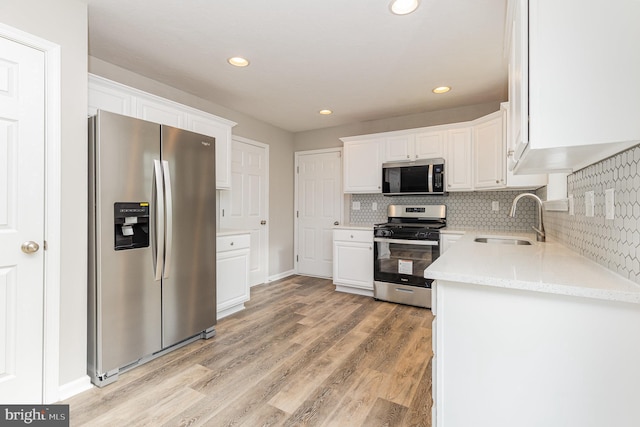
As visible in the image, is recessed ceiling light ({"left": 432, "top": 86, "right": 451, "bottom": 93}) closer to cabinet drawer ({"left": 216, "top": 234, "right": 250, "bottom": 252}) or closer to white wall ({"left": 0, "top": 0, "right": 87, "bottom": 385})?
cabinet drawer ({"left": 216, "top": 234, "right": 250, "bottom": 252})

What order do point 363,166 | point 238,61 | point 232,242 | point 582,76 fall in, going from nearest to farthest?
point 582,76 → point 238,61 → point 232,242 → point 363,166

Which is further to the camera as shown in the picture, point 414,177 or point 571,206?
point 414,177

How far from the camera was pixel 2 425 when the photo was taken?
147cm

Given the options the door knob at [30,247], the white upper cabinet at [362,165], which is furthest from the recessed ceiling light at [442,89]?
the door knob at [30,247]

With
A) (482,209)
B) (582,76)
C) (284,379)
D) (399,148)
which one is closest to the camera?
(582,76)

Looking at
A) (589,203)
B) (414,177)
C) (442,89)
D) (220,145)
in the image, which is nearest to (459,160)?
(414,177)

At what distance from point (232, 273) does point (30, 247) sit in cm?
168

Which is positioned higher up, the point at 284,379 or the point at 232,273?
the point at 232,273

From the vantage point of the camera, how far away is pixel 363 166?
4.10 m

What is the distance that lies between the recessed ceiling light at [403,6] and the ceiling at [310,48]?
0.05 metres

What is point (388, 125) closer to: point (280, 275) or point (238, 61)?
point (238, 61)

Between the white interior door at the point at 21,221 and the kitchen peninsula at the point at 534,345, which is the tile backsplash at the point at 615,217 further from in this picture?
the white interior door at the point at 21,221

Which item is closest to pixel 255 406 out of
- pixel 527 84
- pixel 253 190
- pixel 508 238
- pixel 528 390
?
pixel 528 390

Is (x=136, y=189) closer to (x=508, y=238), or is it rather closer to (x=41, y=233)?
(x=41, y=233)
